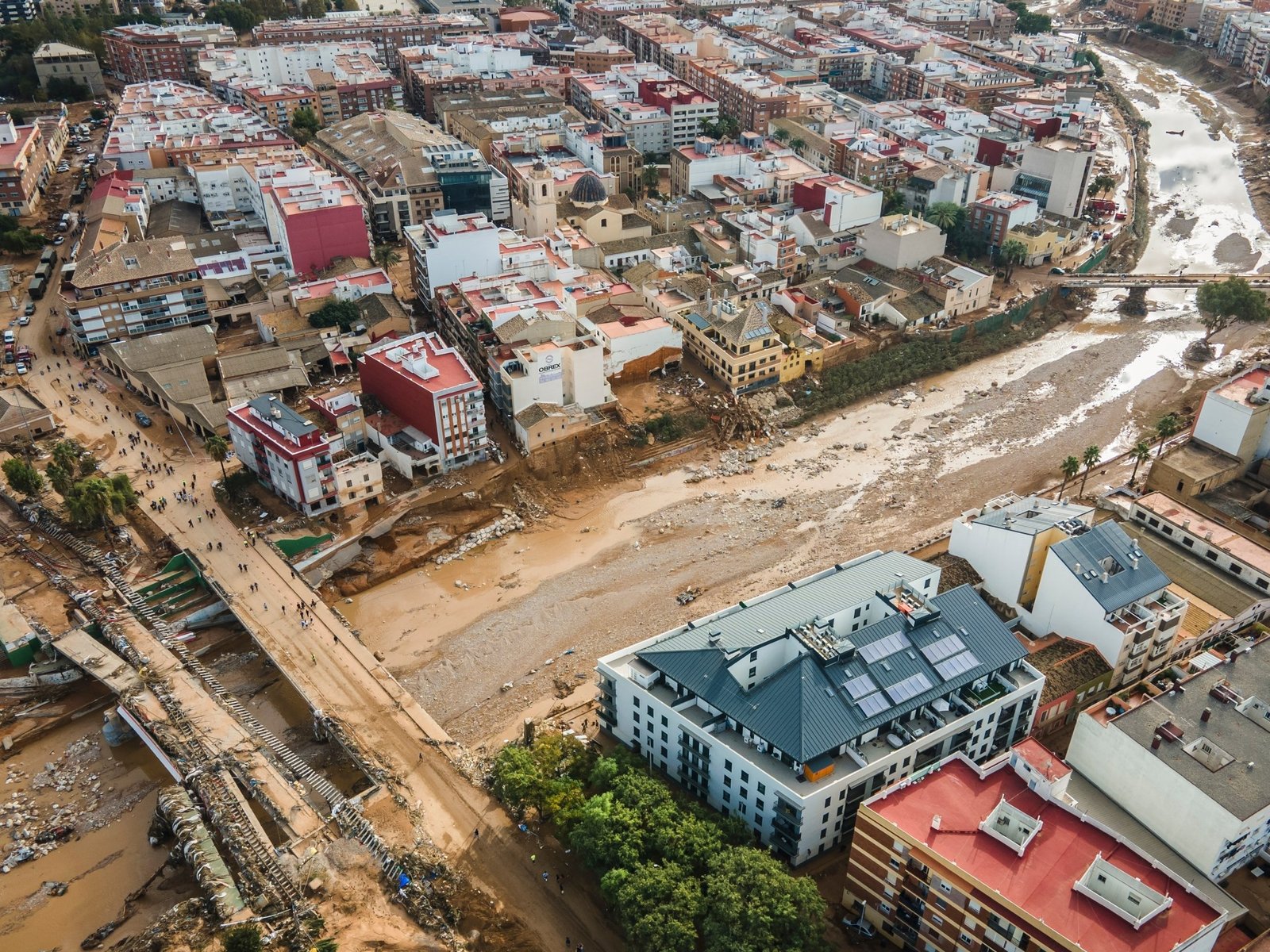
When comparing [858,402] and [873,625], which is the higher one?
[873,625]

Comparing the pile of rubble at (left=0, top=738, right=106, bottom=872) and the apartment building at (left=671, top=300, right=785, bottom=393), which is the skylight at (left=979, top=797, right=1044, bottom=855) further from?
the apartment building at (left=671, top=300, right=785, bottom=393)

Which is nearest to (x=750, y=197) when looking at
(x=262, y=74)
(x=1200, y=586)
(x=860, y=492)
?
(x=860, y=492)

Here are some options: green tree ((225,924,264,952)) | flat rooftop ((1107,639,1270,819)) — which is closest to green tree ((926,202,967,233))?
flat rooftop ((1107,639,1270,819))

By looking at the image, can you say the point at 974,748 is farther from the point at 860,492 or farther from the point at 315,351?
the point at 315,351

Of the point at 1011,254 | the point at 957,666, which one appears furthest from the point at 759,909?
the point at 1011,254

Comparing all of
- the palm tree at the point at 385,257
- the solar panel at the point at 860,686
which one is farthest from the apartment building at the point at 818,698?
the palm tree at the point at 385,257

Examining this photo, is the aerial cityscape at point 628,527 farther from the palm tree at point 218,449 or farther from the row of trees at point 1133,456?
the row of trees at point 1133,456

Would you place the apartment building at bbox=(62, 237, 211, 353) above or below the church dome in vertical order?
below
